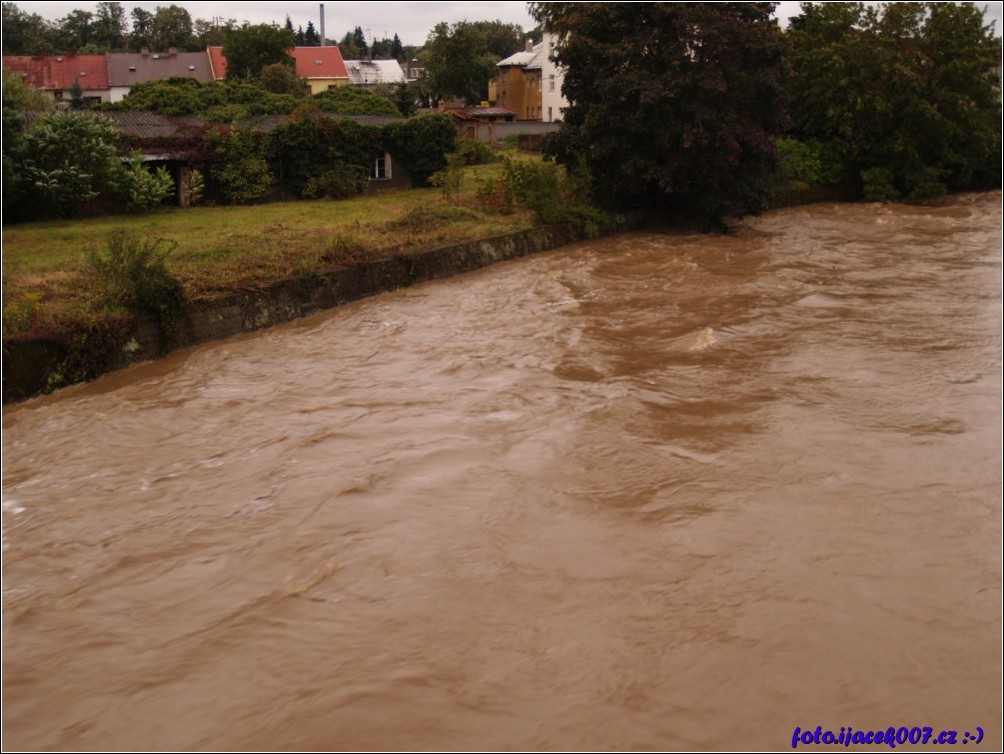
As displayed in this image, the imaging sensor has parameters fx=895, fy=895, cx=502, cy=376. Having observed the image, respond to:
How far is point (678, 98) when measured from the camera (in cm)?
1969

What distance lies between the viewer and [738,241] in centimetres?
2050

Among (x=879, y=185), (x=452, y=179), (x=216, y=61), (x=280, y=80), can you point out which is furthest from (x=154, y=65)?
(x=879, y=185)

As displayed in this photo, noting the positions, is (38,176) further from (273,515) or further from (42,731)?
(42,731)

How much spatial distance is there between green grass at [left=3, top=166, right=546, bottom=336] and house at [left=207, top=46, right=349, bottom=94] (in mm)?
11397

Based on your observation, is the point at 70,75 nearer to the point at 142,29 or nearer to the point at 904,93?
the point at 142,29

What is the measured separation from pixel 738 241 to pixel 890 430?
13.2 metres

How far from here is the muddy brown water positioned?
14.8 feet

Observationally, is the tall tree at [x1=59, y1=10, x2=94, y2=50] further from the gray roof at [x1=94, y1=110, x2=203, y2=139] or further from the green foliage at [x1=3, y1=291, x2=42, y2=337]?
the green foliage at [x1=3, y1=291, x2=42, y2=337]

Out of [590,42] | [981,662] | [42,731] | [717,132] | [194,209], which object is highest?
[590,42]

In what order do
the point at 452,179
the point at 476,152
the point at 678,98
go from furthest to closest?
the point at 476,152 → the point at 452,179 → the point at 678,98

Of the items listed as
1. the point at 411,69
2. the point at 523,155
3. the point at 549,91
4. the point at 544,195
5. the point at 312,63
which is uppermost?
the point at 411,69

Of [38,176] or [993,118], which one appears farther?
[993,118]

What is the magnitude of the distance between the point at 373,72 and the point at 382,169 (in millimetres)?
9095

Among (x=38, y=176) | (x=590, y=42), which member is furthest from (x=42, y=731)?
(x=590, y=42)
